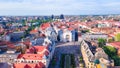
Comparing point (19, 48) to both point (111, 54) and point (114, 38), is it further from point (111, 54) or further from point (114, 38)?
point (114, 38)

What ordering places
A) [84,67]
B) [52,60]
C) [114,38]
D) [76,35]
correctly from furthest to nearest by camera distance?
[76,35], [114,38], [52,60], [84,67]

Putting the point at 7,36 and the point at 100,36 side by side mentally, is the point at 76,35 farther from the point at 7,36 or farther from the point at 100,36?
the point at 7,36

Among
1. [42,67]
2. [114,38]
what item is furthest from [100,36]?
[42,67]

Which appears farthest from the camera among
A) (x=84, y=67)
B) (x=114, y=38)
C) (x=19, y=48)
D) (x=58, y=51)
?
(x=114, y=38)

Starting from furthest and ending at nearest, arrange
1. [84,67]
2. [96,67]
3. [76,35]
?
[76,35] → [84,67] → [96,67]

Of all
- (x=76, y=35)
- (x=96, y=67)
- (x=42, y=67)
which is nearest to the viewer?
(x=96, y=67)

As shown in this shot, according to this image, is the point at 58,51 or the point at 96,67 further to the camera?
the point at 58,51

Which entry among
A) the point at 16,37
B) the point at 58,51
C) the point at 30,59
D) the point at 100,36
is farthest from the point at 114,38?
the point at 30,59

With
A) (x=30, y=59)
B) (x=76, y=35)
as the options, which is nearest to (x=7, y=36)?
(x=76, y=35)

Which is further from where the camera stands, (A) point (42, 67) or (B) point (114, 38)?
(B) point (114, 38)
